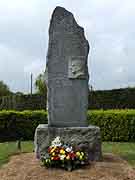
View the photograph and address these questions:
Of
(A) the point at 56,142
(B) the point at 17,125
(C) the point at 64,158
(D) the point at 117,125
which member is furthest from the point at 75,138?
(B) the point at 17,125

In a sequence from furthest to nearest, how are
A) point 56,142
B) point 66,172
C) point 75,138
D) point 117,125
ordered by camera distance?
1. point 117,125
2. point 75,138
3. point 56,142
4. point 66,172

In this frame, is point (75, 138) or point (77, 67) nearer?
point (75, 138)

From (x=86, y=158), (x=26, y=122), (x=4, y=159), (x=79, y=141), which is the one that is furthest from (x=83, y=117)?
(x=26, y=122)

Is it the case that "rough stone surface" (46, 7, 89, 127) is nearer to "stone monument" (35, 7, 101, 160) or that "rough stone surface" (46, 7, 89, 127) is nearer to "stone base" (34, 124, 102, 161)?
"stone monument" (35, 7, 101, 160)

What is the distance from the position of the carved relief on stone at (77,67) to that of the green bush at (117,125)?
6.70m

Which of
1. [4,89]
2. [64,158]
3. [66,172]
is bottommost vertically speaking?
[66,172]

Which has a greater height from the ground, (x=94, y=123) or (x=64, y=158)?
(x=94, y=123)

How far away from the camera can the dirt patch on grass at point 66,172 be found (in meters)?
7.88

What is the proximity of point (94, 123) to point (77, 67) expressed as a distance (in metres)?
7.44

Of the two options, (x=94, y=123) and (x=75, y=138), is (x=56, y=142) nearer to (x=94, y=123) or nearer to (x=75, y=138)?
(x=75, y=138)

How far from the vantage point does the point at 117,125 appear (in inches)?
640

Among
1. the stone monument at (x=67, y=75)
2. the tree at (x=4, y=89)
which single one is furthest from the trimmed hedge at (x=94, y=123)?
the tree at (x=4, y=89)

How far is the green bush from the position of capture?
16.0 meters

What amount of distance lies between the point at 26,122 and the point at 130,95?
6999mm
